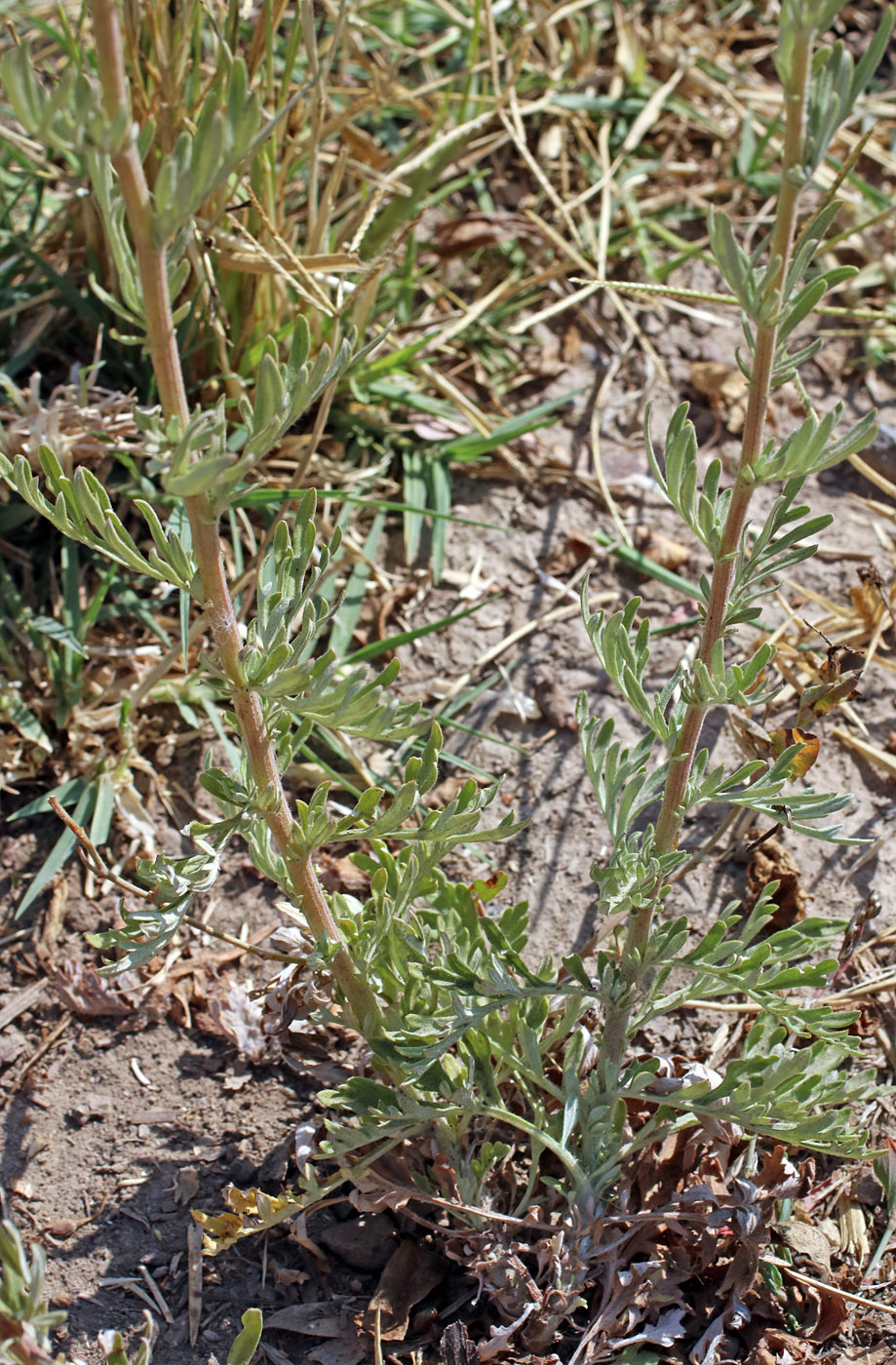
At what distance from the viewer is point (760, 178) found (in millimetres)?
3520

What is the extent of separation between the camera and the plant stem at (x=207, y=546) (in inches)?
43.4

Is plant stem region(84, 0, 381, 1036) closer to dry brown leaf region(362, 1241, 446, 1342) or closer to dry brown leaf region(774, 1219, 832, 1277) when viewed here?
dry brown leaf region(362, 1241, 446, 1342)

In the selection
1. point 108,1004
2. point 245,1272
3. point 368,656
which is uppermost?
point 368,656

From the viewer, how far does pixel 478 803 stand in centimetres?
163

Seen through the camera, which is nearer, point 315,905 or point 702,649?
point 702,649

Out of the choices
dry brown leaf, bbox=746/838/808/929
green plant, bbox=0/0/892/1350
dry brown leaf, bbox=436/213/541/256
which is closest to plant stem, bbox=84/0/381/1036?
green plant, bbox=0/0/892/1350

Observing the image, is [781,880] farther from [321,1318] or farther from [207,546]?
[207,546]

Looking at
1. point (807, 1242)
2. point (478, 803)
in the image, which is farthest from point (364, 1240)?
point (478, 803)

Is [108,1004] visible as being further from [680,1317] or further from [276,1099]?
[680,1317]

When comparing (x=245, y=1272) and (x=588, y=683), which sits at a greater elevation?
(x=588, y=683)

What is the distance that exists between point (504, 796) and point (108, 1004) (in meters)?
0.90

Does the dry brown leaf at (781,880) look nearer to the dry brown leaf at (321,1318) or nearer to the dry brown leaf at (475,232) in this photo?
the dry brown leaf at (321,1318)

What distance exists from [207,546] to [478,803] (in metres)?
0.53

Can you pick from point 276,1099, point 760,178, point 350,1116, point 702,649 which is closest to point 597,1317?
point 350,1116
